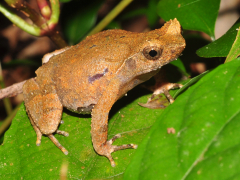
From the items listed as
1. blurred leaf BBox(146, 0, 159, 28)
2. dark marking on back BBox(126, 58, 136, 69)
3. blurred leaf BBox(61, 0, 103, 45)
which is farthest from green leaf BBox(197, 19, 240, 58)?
→ blurred leaf BBox(61, 0, 103, 45)

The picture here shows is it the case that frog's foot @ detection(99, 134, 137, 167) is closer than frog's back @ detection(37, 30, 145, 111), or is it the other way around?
frog's foot @ detection(99, 134, 137, 167)

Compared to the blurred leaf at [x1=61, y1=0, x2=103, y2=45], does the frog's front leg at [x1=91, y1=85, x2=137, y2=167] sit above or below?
below

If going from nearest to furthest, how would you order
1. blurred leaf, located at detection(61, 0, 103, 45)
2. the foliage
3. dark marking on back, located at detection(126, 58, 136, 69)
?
1. the foliage
2. dark marking on back, located at detection(126, 58, 136, 69)
3. blurred leaf, located at detection(61, 0, 103, 45)

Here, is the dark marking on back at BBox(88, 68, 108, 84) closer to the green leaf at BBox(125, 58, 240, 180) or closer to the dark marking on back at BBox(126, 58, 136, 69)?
the dark marking on back at BBox(126, 58, 136, 69)

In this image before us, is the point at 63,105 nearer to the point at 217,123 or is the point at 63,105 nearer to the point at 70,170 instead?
the point at 70,170

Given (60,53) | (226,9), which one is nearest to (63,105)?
(60,53)

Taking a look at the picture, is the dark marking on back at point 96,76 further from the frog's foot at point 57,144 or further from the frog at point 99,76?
the frog's foot at point 57,144

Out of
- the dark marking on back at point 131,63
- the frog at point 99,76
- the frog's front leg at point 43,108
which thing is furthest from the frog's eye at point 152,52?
the frog's front leg at point 43,108

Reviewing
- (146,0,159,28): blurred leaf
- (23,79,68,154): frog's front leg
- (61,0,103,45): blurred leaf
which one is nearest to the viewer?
(23,79,68,154): frog's front leg
